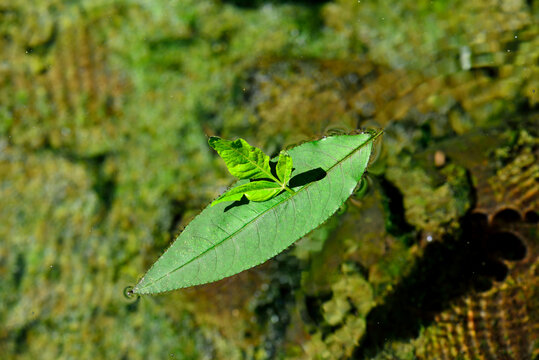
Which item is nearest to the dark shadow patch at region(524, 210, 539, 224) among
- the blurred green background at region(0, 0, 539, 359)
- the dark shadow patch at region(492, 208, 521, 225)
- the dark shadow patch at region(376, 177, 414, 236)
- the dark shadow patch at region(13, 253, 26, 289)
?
the dark shadow patch at region(492, 208, 521, 225)

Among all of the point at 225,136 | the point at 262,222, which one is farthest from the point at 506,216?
the point at 225,136

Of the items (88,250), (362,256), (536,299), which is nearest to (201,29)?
(88,250)

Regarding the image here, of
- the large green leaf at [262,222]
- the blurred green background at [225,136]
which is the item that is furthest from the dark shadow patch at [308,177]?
the blurred green background at [225,136]

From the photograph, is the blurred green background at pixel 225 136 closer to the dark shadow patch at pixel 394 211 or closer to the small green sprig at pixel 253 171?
the dark shadow patch at pixel 394 211

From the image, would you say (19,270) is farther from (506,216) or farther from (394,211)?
(506,216)

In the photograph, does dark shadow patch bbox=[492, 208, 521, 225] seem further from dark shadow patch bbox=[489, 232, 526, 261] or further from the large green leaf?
the large green leaf
